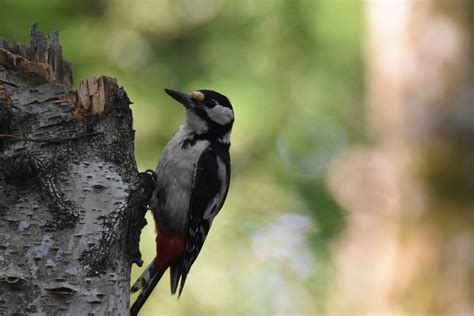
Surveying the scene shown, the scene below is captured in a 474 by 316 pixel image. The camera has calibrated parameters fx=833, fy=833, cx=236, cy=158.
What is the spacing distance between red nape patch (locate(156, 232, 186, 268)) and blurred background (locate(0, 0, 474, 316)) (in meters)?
1.15

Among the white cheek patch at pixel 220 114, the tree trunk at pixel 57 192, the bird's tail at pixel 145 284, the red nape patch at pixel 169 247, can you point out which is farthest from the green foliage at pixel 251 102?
the tree trunk at pixel 57 192

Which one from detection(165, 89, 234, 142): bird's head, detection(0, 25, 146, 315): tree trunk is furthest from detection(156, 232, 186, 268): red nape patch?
detection(0, 25, 146, 315): tree trunk

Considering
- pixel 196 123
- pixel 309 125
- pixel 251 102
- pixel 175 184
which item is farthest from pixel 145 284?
pixel 309 125

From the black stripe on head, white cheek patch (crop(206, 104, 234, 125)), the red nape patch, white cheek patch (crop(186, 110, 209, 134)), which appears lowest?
the red nape patch

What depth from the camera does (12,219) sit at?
2.53 metres

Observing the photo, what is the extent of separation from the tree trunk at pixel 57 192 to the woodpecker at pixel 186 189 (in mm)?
1243

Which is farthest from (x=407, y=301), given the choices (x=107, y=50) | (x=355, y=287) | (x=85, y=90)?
(x=107, y=50)

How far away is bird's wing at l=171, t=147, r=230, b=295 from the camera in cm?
416

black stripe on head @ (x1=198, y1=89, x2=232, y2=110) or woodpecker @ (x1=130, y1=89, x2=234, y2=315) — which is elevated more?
black stripe on head @ (x1=198, y1=89, x2=232, y2=110)

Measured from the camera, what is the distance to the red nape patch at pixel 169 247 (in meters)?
4.08

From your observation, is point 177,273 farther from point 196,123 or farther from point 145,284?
point 196,123

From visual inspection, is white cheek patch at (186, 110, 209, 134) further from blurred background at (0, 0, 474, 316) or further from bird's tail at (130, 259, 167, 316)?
blurred background at (0, 0, 474, 316)

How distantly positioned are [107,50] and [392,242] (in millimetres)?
2320

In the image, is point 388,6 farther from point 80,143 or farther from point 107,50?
point 80,143
